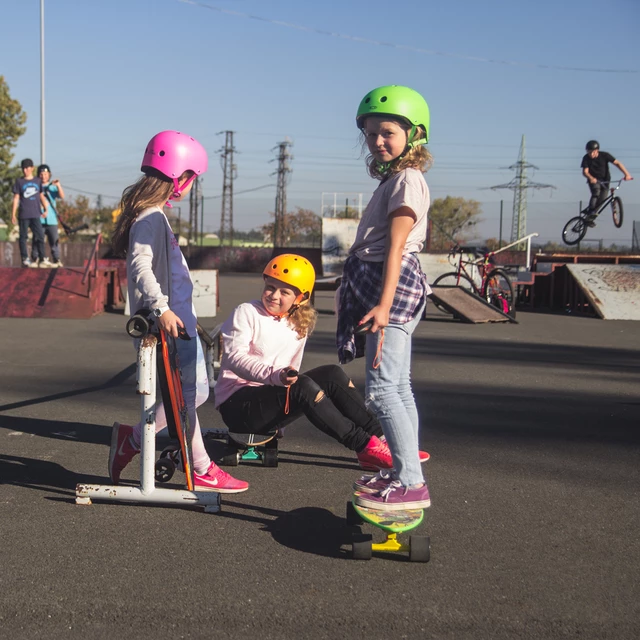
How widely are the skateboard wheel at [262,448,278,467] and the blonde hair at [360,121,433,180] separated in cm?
181

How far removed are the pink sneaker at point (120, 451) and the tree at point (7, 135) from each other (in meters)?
43.7

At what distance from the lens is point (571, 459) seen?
4.76m

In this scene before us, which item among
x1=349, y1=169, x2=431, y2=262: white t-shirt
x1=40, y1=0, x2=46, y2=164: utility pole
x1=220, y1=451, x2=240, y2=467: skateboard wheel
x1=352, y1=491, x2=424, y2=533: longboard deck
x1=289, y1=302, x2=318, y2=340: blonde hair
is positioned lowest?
x1=220, y1=451, x2=240, y2=467: skateboard wheel

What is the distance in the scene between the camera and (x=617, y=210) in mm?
16078

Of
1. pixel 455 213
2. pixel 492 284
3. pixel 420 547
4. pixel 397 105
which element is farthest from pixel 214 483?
pixel 455 213

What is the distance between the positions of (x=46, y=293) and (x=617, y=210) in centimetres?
1095

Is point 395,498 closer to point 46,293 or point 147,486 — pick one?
point 147,486

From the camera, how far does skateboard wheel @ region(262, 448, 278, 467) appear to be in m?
4.50

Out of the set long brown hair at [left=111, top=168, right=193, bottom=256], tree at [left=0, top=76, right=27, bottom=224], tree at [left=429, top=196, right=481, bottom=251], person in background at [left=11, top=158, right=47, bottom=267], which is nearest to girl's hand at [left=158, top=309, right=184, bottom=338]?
long brown hair at [left=111, top=168, right=193, bottom=256]

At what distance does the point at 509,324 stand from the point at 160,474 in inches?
414

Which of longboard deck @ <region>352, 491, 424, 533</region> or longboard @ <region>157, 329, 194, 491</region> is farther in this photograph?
longboard @ <region>157, 329, 194, 491</region>

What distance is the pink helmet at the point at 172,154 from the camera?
3795 mm

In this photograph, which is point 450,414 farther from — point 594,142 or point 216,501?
point 594,142

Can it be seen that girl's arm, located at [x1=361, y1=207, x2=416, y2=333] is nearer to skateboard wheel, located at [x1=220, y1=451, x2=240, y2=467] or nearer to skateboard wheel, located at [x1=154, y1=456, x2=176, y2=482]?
skateboard wheel, located at [x1=154, y1=456, x2=176, y2=482]
